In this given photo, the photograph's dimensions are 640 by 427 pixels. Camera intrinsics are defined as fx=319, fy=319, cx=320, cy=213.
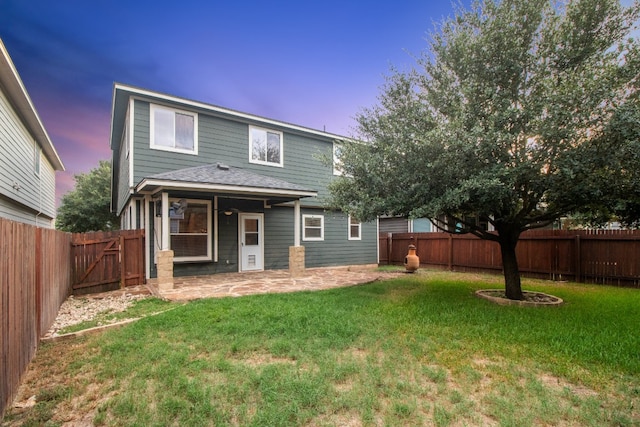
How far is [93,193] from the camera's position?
24.6 m

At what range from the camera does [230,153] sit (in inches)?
419

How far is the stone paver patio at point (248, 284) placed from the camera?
282 inches

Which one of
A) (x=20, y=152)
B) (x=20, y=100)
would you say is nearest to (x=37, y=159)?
(x=20, y=152)

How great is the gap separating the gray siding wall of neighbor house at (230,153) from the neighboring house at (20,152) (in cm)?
271

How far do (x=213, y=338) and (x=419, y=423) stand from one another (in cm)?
285

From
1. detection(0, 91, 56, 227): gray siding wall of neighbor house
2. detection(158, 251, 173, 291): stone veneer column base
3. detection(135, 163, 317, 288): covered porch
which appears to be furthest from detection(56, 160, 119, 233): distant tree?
detection(158, 251, 173, 291): stone veneer column base

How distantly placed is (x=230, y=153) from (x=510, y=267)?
339 inches

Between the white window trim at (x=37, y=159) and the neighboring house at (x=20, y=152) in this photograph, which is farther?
the white window trim at (x=37, y=159)

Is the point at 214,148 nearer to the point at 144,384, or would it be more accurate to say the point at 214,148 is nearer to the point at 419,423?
the point at 144,384

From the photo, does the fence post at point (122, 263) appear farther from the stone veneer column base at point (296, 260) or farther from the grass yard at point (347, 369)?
the stone veneer column base at point (296, 260)

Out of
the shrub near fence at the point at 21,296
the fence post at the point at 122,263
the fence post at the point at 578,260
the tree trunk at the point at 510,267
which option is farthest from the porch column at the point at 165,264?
the fence post at the point at 578,260

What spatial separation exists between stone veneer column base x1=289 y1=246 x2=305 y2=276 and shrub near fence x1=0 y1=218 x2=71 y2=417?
5.70 metres

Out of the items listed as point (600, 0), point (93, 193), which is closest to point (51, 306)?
point (600, 0)

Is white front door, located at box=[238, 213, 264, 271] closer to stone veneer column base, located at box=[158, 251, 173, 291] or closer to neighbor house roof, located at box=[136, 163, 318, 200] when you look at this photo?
neighbor house roof, located at box=[136, 163, 318, 200]
